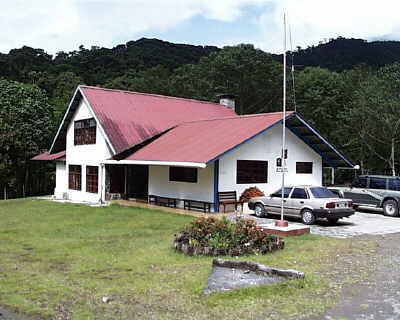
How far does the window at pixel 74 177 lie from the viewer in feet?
97.6

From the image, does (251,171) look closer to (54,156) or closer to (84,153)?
(84,153)

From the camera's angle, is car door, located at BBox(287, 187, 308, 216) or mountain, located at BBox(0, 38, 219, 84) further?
mountain, located at BBox(0, 38, 219, 84)

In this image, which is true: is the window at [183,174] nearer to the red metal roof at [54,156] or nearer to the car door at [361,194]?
the car door at [361,194]

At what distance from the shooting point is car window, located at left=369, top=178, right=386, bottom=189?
21.7 meters

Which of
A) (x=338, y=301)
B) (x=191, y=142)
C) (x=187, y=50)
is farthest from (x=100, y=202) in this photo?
(x=187, y=50)

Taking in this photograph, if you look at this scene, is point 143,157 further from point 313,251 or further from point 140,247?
point 313,251

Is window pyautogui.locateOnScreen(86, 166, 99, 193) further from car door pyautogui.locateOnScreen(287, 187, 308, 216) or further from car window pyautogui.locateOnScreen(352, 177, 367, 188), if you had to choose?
car window pyautogui.locateOnScreen(352, 177, 367, 188)

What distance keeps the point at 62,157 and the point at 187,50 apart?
45.6 metres

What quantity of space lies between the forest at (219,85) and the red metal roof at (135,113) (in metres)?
6.96

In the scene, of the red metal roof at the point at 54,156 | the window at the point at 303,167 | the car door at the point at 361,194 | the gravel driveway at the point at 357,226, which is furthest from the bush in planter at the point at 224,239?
the red metal roof at the point at 54,156

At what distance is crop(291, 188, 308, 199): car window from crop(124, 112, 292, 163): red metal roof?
3388 mm

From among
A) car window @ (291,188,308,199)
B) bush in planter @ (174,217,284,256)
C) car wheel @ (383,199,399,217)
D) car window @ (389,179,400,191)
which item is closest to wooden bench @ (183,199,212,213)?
car window @ (291,188,308,199)

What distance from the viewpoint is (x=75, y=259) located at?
11.2 meters

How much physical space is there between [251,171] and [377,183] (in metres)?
5.55
